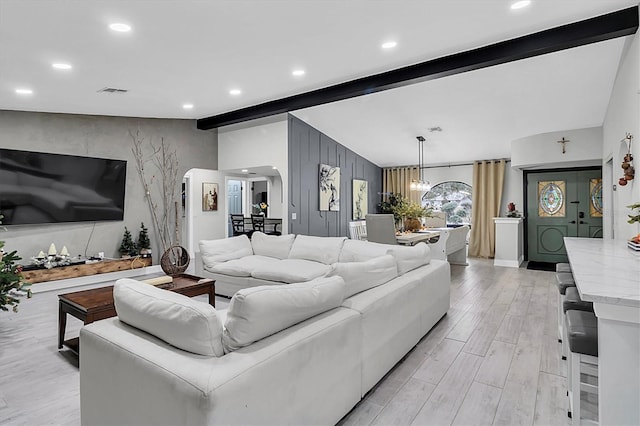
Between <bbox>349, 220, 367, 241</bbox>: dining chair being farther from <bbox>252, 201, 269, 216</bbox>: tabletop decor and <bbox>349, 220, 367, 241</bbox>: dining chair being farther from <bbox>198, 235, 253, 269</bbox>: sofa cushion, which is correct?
<bbox>198, 235, 253, 269</bbox>: sofa cushion

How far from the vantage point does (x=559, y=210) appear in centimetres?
710

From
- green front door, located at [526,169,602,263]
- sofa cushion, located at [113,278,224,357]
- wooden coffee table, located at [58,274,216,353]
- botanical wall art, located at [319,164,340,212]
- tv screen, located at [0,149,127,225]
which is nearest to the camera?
sofa cushion, located at [113,278,224,357]

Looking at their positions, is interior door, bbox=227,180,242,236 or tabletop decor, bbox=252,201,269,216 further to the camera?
interior door, bbox=227,180,242,236

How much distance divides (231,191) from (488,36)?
25.8 ft

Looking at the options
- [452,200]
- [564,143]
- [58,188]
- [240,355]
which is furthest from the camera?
[452,200]

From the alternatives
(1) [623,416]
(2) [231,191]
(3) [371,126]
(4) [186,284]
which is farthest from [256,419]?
(2) [231,191]

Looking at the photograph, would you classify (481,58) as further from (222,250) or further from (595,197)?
(595,197)

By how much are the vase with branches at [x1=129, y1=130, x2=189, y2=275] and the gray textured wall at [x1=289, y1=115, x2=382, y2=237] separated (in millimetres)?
2234

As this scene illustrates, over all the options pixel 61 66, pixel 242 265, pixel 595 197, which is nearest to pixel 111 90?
pixel 61 66

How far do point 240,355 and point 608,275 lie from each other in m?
1.67

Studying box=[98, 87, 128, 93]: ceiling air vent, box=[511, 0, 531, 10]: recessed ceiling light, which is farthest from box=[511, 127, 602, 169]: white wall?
box=[98, 87, 128, 93]: ceiling air vent

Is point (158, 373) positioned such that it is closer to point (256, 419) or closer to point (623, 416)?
point (256, 419)

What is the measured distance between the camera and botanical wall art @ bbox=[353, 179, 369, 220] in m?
8.39

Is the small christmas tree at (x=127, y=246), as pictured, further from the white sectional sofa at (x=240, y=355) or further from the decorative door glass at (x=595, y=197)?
the decorative door glass at (x=595, y=197)
